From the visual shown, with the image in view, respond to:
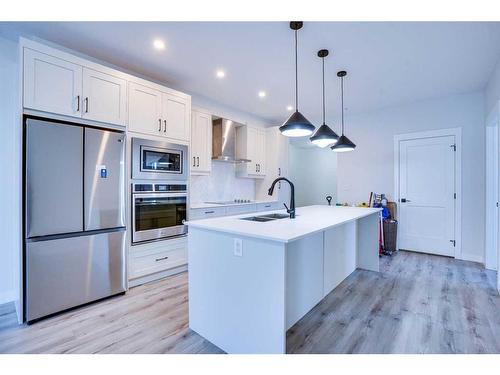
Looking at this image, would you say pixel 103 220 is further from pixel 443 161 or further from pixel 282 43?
pixel 443 161

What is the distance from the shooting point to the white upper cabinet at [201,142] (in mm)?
3869

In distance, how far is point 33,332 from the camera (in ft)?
6.62

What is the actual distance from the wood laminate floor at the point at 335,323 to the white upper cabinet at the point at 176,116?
6.09ft

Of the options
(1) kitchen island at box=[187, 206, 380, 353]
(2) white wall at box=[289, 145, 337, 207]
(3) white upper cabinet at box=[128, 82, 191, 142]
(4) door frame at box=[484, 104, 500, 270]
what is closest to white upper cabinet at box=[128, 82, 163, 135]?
(3) white upper cabinet at box=[128, 82, 191, 142]

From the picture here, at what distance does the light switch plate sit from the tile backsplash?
2622mm

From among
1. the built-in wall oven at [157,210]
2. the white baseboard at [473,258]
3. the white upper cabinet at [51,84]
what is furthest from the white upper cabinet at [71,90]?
the white baseboard at [473,258]

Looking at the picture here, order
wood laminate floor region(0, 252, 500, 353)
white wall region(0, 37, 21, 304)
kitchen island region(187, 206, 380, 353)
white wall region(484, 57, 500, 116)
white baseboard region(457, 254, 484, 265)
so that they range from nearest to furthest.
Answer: kitchen island region(187, 206, 380, 353) → wood laminate floor region(0, 252, 500, 353) → white wall region(0, 37, 21, 304) → white wall region(484, 57, 500, 116) → white baseboard region(457, 254, 484, 265)

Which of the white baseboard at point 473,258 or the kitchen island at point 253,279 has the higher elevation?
the kitchen island at point 253,279

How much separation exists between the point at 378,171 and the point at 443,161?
3.21 feet

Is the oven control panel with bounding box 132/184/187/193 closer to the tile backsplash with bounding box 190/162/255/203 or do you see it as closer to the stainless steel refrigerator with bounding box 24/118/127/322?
the stainless steel refrigerator with bounding box 24/118/127/322

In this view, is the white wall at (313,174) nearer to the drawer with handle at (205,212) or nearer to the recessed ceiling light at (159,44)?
the drawer with handle at (205,212)

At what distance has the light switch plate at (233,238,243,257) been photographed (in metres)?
1.68

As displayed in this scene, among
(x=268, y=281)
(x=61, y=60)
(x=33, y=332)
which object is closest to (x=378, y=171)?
(x=268, y=281)
